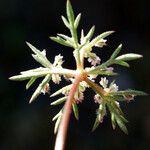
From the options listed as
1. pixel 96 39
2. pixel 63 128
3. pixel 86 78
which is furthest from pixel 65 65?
pixel 63 128

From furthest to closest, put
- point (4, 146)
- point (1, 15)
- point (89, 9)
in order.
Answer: point (89, 9), point (1, 15), point (4, 146)

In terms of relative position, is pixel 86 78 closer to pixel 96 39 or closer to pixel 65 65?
pixel 96 39

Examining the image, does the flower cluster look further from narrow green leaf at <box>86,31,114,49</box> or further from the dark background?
the dark background

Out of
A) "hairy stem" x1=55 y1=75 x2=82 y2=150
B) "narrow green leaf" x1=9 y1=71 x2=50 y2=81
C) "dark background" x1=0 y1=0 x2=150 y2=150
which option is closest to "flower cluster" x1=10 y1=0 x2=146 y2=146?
"narrow green leaf" x1=9 y1=71 x2=50 y2=81

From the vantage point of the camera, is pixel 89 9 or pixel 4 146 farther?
pixel 89 9

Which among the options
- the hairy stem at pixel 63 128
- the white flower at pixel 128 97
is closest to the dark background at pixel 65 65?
the white flower at pixel 128 97

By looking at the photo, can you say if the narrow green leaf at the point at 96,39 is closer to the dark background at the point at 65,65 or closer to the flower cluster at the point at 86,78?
the flower cluster at the point at 86,78

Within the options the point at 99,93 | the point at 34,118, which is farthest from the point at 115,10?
the point at 99,93

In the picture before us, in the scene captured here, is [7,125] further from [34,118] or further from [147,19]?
[147,19]
